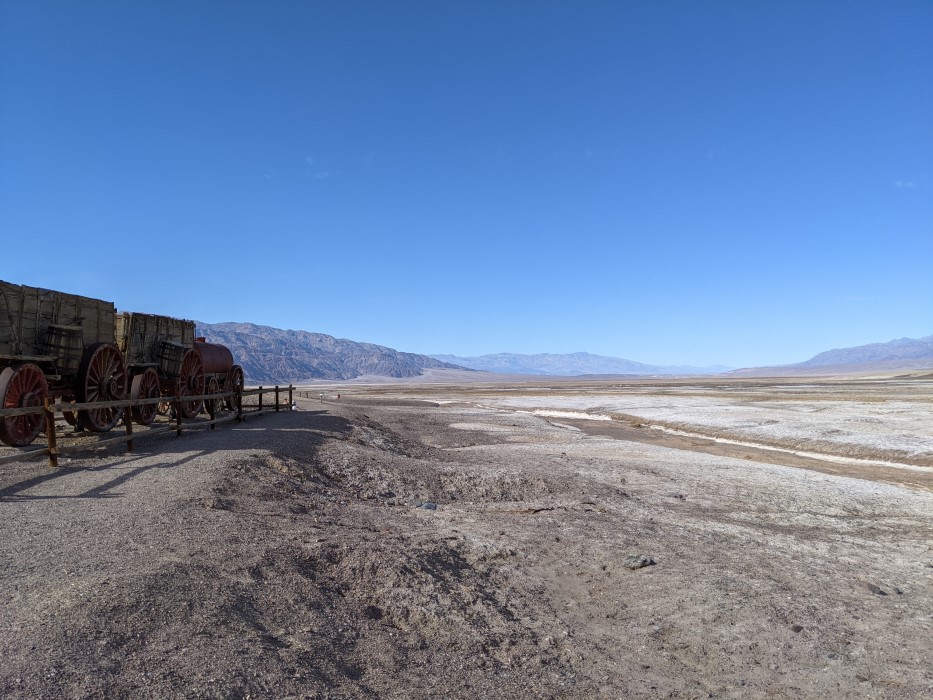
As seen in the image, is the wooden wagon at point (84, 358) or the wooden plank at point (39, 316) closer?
the wooden wagon at point (84, 358)

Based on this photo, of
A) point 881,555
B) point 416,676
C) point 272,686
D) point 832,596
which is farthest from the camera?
point 881,555

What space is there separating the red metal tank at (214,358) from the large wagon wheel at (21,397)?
28.7 ft

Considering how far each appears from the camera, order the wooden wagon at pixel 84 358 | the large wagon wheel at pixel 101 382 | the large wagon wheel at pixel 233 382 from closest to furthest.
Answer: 1. the wooden wagon at pixel 84 358
2. the large wagon wheel at pixel 101 382
3. the large wagon wheel at pixel 233 382

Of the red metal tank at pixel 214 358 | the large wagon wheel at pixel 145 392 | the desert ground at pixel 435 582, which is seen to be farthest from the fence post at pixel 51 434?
the red metal tank at pixel 214 358

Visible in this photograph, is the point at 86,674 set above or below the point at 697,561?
above

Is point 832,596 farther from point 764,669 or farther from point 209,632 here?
point 209,632

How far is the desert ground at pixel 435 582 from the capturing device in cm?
470

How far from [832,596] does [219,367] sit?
68.6 ft

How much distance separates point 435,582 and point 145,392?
13355mm

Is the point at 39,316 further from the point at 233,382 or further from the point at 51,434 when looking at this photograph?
the point at 233,382

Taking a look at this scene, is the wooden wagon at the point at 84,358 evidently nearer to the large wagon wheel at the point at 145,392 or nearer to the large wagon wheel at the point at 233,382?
the large wagon wheel at the point at 145,392

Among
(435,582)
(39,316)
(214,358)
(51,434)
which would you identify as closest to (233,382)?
(214,358)

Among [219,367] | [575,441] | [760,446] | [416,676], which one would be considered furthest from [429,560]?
[760,446]

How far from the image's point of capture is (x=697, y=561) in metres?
8.82
